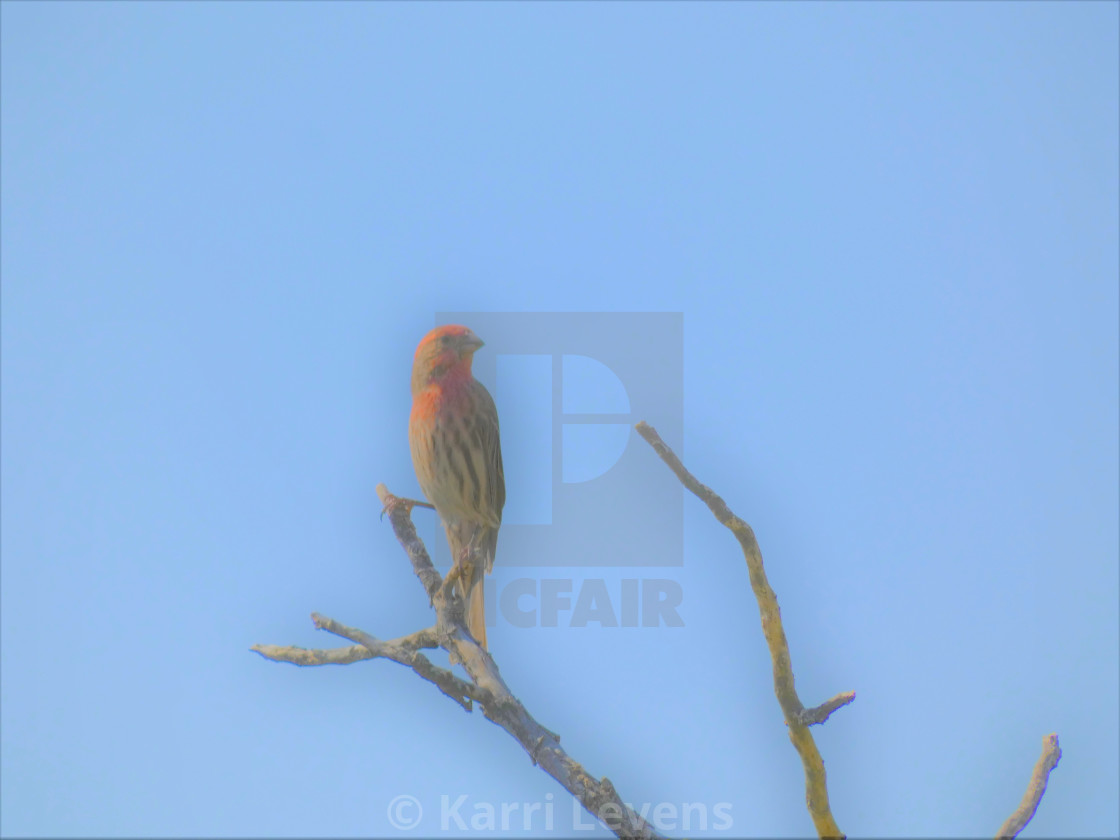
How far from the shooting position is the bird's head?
443 cm

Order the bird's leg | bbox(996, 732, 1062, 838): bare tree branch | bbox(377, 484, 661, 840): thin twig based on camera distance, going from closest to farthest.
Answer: bbox(377, 484, 661, 840): thin twig < bbox(996, 732, 1062, 838): bare tree branch < the bird's leg

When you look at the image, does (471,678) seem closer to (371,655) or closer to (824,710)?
(371,655)

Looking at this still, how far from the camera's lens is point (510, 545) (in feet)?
15.7

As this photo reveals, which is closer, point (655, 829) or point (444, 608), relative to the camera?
point (655, 829)

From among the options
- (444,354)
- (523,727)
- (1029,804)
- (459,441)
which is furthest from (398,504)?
(1029,804)

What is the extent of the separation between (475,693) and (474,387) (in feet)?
6.12

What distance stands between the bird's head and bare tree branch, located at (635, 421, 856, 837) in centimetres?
171

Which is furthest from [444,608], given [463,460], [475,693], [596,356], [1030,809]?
[1030,809]

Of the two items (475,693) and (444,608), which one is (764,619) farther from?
(444,608)

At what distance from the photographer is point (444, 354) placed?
4488 mm

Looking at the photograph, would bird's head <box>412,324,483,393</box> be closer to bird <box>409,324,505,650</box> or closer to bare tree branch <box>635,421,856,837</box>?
bird <box>409,324,505,650</box>

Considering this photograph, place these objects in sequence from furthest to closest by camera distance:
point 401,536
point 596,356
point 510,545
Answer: point 510,545 → point 596,356 → point 401,536

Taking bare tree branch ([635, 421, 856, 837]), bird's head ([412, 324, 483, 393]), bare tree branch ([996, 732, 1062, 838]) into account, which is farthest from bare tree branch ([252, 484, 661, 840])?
bare tree branch ([996, 732, 1062, 838])

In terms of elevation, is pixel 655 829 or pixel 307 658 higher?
pixel 307 658
